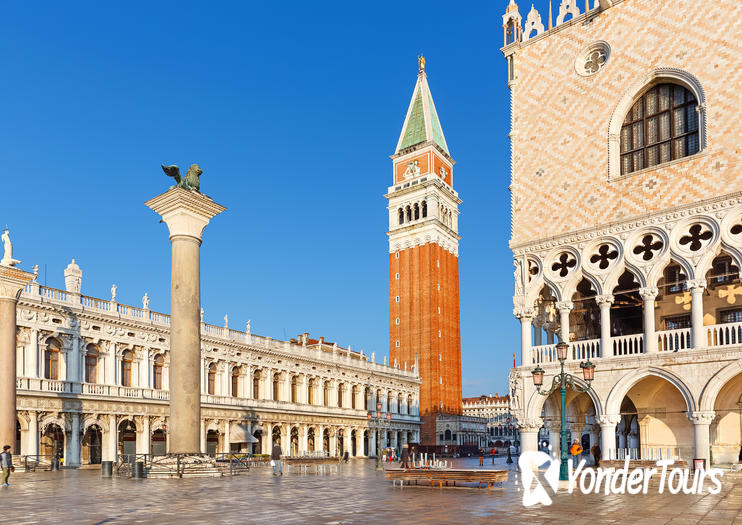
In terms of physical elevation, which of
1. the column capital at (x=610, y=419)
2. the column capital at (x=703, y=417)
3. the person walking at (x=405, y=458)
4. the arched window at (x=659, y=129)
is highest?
the arched window at (x=659, y=129)

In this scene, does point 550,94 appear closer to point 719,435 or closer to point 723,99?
point 723,99

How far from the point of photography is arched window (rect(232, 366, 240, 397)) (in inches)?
2201

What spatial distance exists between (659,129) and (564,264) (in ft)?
20.8

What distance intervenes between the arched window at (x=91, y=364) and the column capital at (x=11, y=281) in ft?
55.2

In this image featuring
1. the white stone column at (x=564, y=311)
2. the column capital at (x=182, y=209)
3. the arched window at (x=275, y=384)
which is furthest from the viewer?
the arched window at (x=275, y=384)

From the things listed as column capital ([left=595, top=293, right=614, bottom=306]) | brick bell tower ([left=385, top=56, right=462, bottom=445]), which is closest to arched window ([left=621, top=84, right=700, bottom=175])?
column capital ([left=595, top=293, right=614, bottom=306])

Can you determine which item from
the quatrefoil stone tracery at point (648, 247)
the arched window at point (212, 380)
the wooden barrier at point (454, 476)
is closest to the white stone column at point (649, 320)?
the quatrefoil stone tracery at point (648, 247)

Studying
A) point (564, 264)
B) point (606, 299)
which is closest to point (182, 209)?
point (564, 264)

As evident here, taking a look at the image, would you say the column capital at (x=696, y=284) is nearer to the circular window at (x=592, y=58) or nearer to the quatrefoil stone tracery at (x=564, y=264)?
the quatrefoil stone tracery at (x=564, y=264)

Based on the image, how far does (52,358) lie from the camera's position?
140 ft

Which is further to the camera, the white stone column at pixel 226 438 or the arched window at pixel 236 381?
the arched window at pixel 236 381

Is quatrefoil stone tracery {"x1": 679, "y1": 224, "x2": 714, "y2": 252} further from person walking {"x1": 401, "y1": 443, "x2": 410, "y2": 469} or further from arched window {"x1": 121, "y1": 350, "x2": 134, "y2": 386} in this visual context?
arched window {"x1": 121, "y1": 350, "x2": 134, "y2": 386}

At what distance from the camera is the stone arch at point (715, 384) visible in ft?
77.5

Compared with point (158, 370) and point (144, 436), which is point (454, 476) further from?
point (158, 370)
